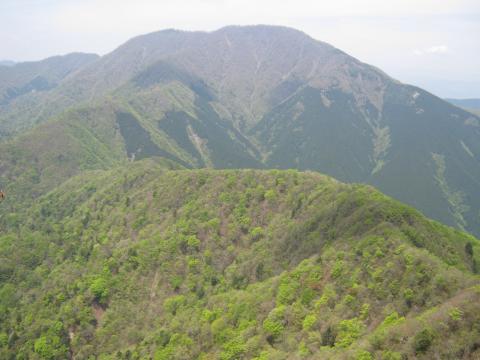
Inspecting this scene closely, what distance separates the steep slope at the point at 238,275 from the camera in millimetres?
63969

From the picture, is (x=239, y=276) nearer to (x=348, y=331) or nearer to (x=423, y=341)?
(x=348, y=331)

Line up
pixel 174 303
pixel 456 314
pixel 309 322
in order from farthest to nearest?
pixel 174 303 → pixel 309 322 → pixel 456 314

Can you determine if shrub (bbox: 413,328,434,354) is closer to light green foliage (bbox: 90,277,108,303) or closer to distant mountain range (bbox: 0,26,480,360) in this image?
distant mountain range (bbox: 0,26,480,360)

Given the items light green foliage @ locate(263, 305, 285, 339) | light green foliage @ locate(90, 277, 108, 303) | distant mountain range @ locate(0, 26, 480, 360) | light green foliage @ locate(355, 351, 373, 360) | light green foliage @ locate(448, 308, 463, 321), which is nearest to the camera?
light green foliage @ locate(448, 308, 463, 321)

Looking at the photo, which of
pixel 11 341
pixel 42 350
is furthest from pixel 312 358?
pixel 11 341

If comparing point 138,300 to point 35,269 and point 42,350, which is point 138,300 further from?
point 35,269

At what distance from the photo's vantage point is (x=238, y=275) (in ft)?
355

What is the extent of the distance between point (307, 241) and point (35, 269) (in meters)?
95.2

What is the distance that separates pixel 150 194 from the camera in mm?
158500

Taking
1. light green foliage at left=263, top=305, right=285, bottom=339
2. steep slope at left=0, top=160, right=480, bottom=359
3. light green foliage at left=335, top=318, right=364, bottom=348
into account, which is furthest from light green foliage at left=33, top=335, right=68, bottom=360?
light green foliage at left=335, top=318, right=364, bottom=348

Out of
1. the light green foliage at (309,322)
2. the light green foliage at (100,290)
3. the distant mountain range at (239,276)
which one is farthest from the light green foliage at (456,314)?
the light green foliage at (100,290)

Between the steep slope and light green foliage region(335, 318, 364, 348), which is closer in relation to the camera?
light green foliage region(335, 318, 364, 348)

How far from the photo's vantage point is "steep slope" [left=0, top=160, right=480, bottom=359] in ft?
210

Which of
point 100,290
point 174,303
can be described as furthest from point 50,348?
point 174,303
